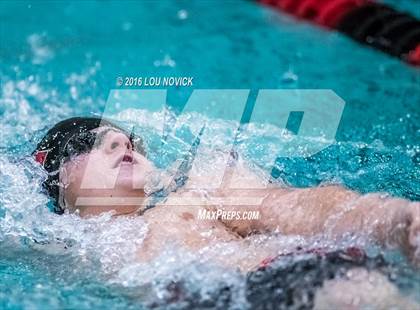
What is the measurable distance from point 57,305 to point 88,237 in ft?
1.01

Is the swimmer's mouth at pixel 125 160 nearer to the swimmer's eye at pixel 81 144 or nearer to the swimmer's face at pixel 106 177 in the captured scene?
the swimmer's face at pixel 106 177

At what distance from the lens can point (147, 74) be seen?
12.9ft

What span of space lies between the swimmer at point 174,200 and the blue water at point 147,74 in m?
0.10

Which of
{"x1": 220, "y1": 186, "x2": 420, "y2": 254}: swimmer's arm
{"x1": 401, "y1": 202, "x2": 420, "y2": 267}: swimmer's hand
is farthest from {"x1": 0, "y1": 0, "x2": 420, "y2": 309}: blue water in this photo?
{"x1": 401, "y1": 202, "x2": 420, "y2": 267}: swimmer's hand

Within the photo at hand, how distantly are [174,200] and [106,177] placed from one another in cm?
27

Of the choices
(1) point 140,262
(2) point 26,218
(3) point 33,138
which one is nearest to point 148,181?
(1) point 140,262

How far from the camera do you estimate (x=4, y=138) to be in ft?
10.8

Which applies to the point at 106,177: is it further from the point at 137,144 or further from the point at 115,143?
the point at 137,144

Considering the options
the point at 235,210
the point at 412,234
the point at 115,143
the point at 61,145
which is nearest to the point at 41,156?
the point at 61,145

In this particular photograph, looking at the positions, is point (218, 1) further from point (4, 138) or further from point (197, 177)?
point (197, 177)

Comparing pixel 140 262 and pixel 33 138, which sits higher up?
pixel 140 262

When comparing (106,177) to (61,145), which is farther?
(61,145)
